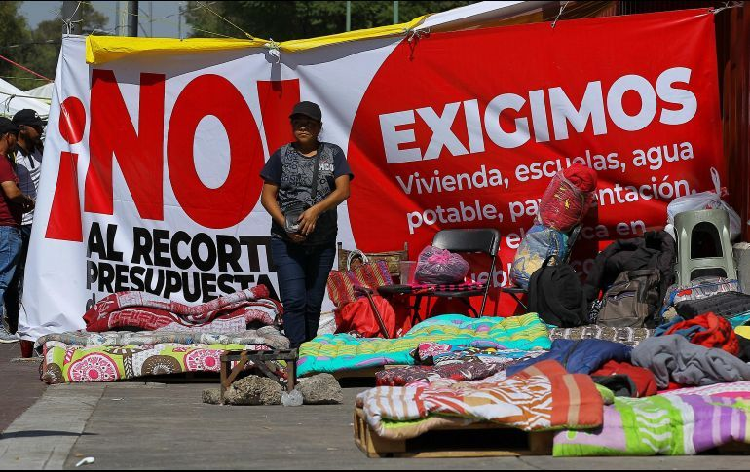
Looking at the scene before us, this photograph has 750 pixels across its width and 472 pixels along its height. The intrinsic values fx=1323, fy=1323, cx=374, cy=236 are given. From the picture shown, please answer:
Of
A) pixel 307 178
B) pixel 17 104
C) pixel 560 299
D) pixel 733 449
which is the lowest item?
pixel 733 449

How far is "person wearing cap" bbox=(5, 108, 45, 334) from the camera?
38.5 feet

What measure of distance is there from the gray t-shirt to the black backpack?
67.4 inches

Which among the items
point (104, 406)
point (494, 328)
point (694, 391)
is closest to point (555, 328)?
point (494, 328)

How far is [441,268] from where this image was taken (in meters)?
10.4

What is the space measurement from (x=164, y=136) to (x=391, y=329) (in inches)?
102

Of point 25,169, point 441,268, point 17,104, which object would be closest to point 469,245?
point 441,268

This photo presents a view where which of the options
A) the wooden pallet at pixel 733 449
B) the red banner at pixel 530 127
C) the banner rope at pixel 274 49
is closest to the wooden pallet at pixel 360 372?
the red banner at pixel 530 127

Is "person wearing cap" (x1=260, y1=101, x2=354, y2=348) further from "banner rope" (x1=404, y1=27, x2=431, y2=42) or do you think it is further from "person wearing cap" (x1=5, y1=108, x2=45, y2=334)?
"person wearing cap" (x1=5, y1=108, x2=45, y2=334)

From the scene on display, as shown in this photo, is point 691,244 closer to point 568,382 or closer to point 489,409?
point 568,382

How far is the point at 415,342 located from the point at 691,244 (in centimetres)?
252

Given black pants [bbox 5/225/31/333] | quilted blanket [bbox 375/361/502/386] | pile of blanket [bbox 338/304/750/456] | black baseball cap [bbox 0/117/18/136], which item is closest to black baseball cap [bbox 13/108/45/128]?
black baseball cap [bbox 0/117/18/136]

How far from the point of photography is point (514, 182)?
10.7m

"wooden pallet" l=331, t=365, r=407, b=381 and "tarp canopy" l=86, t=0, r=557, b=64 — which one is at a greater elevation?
"tarp canopy" l=86, t=0, r=557, b=64

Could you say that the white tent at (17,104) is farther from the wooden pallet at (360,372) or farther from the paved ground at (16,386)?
the wooden pallet at (360,372)
